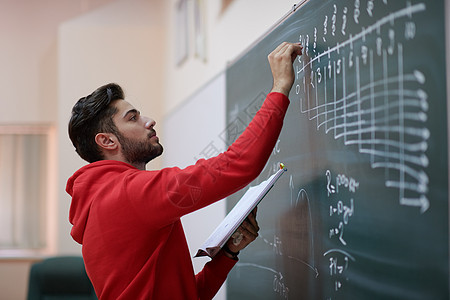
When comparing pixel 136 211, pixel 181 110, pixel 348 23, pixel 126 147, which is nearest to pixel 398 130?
pixel 348 23

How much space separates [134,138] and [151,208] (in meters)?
0.29

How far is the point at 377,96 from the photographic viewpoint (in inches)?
43.1

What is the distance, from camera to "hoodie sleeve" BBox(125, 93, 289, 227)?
1.18 meters

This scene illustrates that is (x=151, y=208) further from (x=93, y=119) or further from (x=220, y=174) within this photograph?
(x=93, y=119)

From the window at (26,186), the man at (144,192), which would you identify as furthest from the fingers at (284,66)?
the window at (26,186)

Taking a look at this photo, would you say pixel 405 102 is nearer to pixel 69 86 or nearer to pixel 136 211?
pixel 136 211

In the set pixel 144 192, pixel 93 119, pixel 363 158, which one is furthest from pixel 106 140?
pixel 363 158

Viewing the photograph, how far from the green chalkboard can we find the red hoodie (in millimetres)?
185

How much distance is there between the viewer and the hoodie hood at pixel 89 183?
55.1 inches

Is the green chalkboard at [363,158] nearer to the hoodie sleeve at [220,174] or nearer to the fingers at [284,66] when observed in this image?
the fingers at [284,66]

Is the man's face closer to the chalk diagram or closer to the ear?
the ear

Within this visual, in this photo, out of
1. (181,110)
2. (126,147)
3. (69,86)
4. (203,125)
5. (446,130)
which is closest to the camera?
(446,130)

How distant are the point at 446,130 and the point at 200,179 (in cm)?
53

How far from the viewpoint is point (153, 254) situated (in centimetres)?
135
